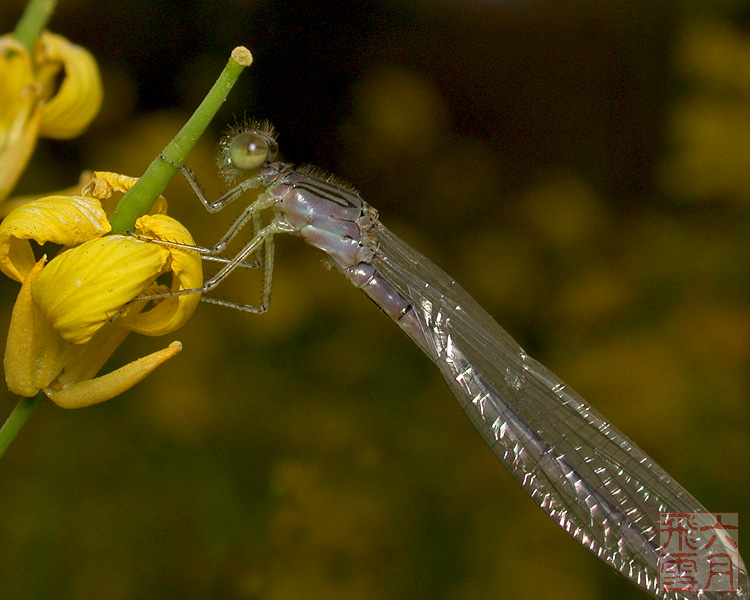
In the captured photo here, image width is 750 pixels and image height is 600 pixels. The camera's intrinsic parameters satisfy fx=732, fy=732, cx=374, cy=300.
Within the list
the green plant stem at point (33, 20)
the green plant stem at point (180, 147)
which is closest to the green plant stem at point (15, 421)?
the green plant stem at point (180, 147)

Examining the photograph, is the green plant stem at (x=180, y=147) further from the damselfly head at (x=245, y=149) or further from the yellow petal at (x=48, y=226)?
the damselfly head at (x=245, y=149)

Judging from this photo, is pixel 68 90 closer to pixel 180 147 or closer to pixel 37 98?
pixel 37 98

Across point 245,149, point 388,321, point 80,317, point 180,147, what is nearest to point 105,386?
point 80,317

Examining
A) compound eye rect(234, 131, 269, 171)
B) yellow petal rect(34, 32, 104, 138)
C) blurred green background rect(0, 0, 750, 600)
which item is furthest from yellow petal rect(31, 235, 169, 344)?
blurred green background rect(0, 0, 750, 600)

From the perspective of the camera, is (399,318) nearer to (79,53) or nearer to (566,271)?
(79,53)

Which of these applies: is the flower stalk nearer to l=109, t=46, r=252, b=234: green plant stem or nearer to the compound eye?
l=109, t=46, r=252, b=234: green plant stem

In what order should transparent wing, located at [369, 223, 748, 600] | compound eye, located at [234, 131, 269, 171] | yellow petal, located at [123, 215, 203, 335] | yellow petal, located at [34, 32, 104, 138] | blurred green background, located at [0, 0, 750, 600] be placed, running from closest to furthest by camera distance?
1. yellow petal, located at [123, 215, 203, 335]
2. yellow petal, located at [34, 32, 104, 138]
3. compound eye, located at [234, 131, 269, 171]
4. transparent wing, located at [369, 223, 748, 600]
5. blurred green background, located at [0, 0, 750, 600]
